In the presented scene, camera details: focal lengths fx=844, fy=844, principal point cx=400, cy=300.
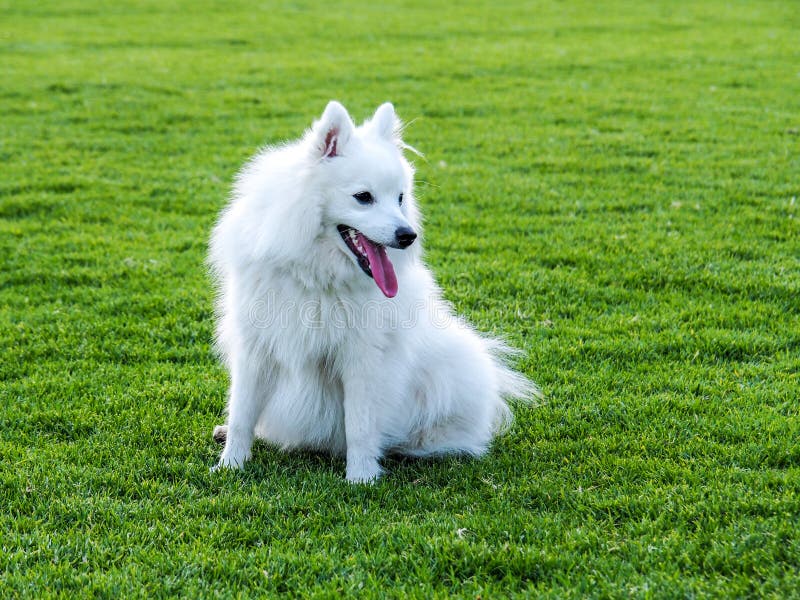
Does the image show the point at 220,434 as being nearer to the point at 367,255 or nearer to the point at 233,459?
the point at 233,459

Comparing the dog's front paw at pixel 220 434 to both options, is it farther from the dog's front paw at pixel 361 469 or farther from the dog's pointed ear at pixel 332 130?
the dog's pointed ear at pixel 332 130

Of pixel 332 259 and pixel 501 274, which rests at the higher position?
pixel 332 259

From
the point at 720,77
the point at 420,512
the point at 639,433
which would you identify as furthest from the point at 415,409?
the point at 720,77

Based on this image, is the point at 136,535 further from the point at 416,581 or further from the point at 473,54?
the point at 473,54

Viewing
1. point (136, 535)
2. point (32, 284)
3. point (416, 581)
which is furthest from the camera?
point (32, 284)

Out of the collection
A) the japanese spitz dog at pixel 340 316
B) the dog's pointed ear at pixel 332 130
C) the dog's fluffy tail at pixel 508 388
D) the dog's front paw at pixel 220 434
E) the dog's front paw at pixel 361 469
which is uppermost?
the dog's pointed ear at pixel 332 130

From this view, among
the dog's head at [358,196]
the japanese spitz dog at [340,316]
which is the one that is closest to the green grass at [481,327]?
the japanese spitz dog at [340,316]

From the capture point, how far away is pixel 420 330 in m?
4.38

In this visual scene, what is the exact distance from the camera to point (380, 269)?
4.00 metres

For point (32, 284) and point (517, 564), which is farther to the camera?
point (32, 284)

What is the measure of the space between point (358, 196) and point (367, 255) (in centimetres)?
28

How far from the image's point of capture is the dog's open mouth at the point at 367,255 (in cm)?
398

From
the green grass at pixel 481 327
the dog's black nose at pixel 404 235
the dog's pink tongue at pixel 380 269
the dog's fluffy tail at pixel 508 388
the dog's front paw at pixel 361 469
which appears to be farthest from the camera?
the dog's fluffy tail at pixel 508 388

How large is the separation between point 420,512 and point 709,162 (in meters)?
6.91
